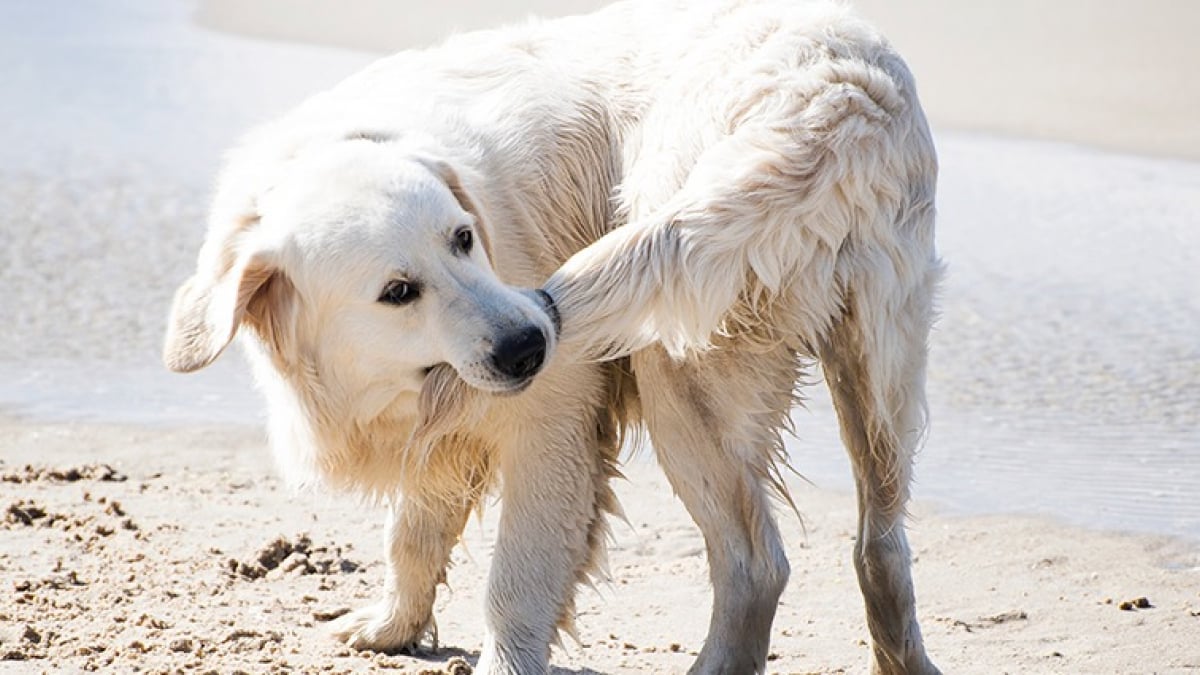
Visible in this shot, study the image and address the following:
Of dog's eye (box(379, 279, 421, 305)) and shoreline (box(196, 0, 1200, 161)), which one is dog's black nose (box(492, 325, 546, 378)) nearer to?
dog's eye (box(379, 279, 421, 305))

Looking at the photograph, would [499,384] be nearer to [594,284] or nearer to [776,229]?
[594,284]

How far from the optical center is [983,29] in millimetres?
14977

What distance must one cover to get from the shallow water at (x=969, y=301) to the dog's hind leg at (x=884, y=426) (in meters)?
1.85

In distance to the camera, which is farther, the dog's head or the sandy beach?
the sandy beach

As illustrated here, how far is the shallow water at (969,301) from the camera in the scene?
22.7 feet

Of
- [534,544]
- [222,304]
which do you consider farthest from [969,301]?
[222,304]

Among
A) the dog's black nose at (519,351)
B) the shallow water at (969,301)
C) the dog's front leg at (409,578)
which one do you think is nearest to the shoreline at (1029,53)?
the shallow water at (969,301)

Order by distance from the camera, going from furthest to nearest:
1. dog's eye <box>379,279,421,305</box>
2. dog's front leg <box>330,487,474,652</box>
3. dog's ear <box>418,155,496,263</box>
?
dog's front leg <box>330,487,474,652</box>, dog's ear <box>418,155,496,263</box>, dog's eye <box>379,279,421,305</box>

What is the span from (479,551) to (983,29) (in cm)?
1030

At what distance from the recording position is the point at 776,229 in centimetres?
417

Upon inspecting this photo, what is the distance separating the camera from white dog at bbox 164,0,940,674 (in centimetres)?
418

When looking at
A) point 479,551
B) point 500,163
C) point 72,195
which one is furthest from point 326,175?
point 72,195

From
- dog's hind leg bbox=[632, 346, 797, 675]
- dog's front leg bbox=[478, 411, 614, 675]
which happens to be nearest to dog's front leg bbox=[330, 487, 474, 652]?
dog's front leg bbox=[478, 411, 614, 675]

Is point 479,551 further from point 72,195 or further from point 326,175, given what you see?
point 72,195
